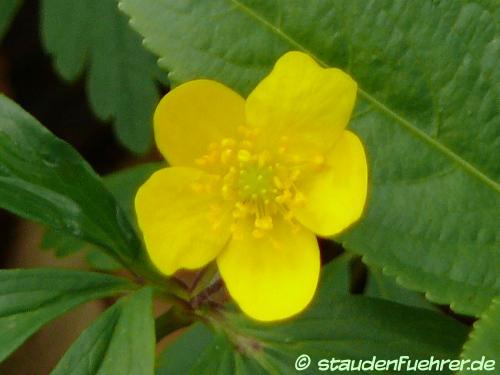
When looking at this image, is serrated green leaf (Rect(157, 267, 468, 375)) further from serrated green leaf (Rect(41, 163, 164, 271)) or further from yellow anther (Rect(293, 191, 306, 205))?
serrated green leaf (Rect(41, 163, 164, 271))

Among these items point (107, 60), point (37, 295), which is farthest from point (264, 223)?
point (107, 60)

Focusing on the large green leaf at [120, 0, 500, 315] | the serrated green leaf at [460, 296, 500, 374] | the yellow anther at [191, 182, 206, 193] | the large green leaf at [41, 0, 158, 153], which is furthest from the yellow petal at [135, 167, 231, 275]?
the large green leaf at [41, 0, 158, 153]

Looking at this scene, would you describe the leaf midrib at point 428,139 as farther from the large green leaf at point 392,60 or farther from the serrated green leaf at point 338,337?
the serrated green leaf at point 338,337

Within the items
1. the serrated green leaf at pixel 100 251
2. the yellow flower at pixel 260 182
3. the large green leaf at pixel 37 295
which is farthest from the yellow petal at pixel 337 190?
the serrated green leaf at pixel 100 251

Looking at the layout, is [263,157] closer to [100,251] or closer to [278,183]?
[278,183]

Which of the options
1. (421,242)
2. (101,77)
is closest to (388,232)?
(421,242)

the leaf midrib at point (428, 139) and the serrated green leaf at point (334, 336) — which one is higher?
the leaf midrib at point (428, 139)

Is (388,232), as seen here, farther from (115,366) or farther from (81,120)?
(81,120)

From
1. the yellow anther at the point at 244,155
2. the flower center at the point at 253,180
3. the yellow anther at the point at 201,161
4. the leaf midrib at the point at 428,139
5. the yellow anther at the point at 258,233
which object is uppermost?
the leaf midrib at the point at 428,139
